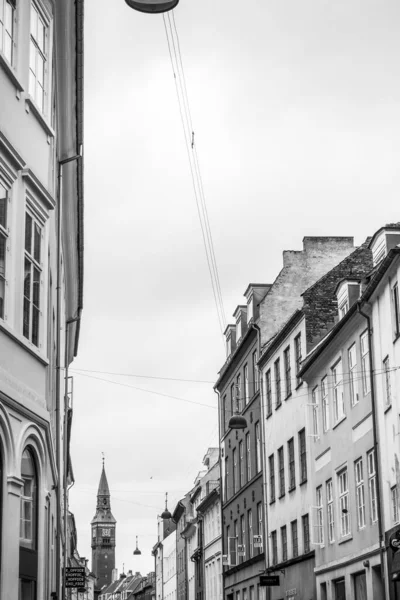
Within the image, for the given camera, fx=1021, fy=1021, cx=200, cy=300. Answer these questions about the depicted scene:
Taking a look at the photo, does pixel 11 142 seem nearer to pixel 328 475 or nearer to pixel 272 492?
pixel 328 475

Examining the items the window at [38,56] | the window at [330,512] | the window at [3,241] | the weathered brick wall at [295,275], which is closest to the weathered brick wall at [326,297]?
the window at [330,512]

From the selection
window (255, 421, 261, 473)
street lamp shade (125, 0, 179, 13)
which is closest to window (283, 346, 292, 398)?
window (255, 421, 261, 473)

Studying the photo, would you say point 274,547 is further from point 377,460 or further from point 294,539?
point 377,460

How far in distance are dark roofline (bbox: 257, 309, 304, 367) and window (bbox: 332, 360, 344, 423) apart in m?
4.69

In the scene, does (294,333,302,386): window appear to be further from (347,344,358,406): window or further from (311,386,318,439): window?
(347,344,358,406): window

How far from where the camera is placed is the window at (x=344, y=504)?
30.0m

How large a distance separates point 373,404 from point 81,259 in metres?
8.64

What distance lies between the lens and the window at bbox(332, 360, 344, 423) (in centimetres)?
3094

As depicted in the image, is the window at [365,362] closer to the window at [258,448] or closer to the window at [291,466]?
the window at [291,466]

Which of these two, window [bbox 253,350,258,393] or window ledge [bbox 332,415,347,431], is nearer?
window ledge [bbox 332,415,347,431]

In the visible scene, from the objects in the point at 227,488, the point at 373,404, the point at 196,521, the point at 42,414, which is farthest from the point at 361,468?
the point at 196,521

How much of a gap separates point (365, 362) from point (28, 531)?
15313 millimetres

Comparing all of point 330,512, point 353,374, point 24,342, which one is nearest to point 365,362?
point 353,374

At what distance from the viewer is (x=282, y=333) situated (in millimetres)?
39031
